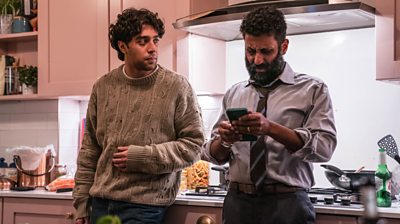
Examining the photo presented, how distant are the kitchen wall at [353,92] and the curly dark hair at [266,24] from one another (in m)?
0.89

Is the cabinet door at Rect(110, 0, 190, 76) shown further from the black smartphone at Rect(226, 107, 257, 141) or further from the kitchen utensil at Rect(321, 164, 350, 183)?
the black smartphone at Rect(226, 107, 257, 141)

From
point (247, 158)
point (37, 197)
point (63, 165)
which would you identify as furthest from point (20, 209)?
point (247, 158)

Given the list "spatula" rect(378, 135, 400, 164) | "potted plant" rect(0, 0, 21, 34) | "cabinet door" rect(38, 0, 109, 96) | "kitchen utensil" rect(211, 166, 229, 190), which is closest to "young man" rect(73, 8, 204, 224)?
"kitchen utensil" rect(211, 166, 229, 190)

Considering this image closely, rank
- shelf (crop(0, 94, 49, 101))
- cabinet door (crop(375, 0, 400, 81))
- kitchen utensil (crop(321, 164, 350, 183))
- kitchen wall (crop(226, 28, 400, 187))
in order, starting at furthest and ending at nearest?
shelf (crop(0, 94, 49, 101))
kitchen wall (crop(226, 28, 400, 187))
kitchen utensil (crop(321, 164, 350, 183))
cabinet door (crop(375, 0, 400, 81))

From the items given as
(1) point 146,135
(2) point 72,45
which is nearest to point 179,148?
(1) point 146,135

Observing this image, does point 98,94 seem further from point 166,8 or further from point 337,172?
point 337,172

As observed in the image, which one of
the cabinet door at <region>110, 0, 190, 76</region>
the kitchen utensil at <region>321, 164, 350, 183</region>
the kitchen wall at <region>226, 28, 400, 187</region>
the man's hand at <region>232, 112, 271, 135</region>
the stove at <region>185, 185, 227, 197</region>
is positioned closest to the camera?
the man's hand at <region>232, 112, 271, 135</region>

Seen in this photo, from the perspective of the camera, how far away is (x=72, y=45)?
3.27m

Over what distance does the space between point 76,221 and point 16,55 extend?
163cm

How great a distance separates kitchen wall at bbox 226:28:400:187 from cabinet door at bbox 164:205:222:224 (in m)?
0.66

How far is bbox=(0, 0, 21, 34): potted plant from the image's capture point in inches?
143

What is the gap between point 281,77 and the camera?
6.82 feet

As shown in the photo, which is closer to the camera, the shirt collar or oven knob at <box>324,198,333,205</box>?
the shirt collar

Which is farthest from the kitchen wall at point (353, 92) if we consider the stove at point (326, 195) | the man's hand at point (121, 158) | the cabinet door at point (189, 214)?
the man's hand at point (121, 158)
